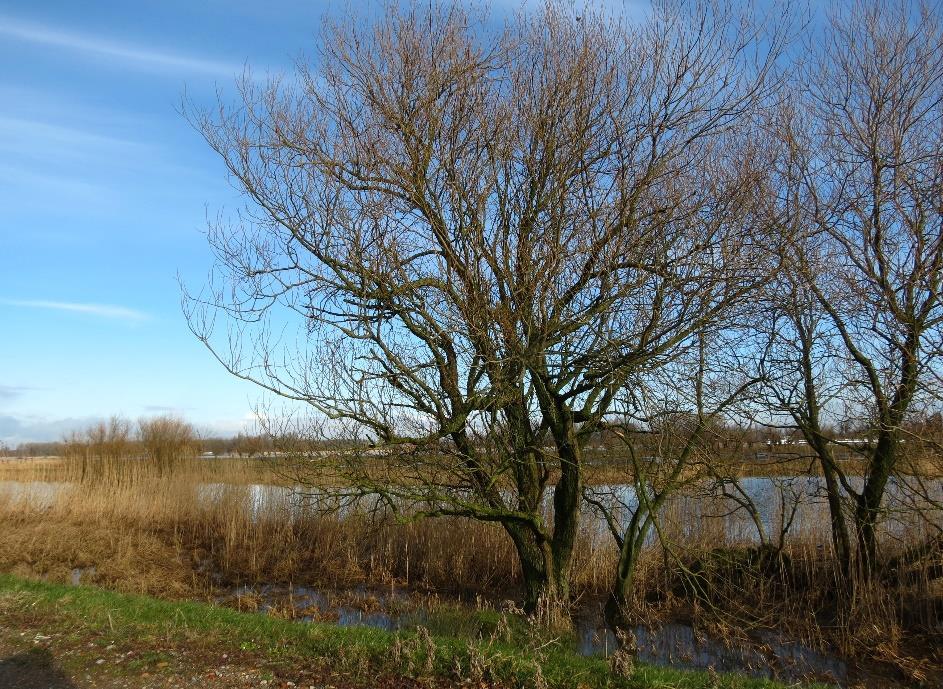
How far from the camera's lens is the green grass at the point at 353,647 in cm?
496

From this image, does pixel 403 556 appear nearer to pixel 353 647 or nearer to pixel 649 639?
pixel 649 639

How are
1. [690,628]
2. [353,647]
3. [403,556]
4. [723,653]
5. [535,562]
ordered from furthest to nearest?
[403,556]
[690,628]
[723,653]
[535,562]
[353,647]

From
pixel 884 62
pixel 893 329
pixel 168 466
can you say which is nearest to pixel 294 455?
pixel 893 329

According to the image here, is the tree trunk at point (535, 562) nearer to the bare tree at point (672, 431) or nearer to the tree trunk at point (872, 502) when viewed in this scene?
the bare tree at point (672, 431)

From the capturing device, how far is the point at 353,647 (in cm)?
534

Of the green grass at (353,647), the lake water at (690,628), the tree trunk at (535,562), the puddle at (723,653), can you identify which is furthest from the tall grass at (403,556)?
the green grass at (353,647)

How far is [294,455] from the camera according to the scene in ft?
26.2

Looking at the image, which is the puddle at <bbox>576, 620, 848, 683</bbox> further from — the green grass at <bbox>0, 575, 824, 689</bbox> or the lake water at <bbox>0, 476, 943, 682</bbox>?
the green grass at <bbox>0, 575, 824, 689</bbox>

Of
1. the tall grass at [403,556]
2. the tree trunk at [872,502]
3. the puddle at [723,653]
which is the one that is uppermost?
the tree trunk at [872,502]

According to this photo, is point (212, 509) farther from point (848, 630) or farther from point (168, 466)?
point (848, 630)

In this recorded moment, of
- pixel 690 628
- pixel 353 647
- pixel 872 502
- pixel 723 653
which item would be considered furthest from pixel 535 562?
pixel 872 502

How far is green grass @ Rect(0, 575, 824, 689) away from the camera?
16.3 feet

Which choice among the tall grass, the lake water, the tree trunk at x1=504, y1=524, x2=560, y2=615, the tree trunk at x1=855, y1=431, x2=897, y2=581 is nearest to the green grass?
the tree trunk at x1=504, y1=524, x2=560, y2=615

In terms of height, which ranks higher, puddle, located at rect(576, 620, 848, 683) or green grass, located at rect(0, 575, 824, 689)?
green grass, located at rect(0, 575, 824, 689)
